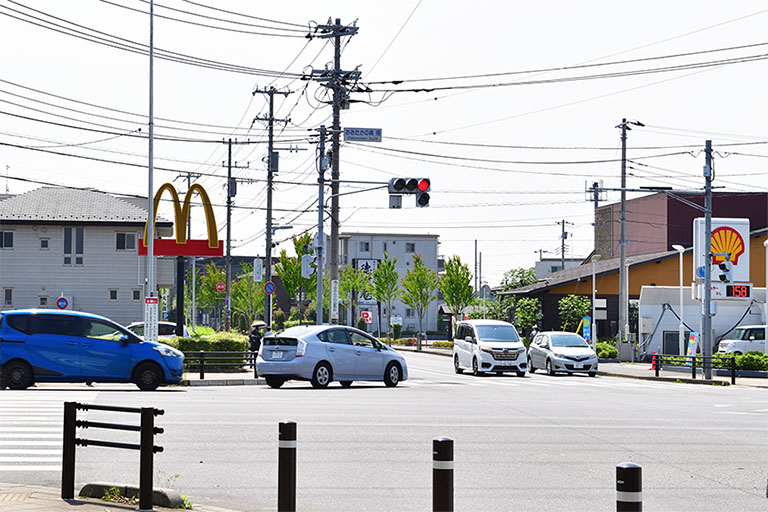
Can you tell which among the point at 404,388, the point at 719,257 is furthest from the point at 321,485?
the point at 719,257

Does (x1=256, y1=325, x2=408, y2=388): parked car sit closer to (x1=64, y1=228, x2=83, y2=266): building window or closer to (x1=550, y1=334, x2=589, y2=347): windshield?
(x1=550, y1=334, x2=589, y2=347): windshield

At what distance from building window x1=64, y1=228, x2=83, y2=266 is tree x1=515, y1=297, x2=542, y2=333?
25551 mm

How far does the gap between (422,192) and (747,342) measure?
2007 centimetres

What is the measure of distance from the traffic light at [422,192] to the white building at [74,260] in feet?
92.5

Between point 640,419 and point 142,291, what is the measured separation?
42103 mm

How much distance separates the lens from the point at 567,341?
38875 millimetres

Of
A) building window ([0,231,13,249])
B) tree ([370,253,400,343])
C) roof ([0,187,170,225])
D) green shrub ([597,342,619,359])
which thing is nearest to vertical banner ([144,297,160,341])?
roof ([0,187,170,225])

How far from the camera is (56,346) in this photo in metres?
23.4

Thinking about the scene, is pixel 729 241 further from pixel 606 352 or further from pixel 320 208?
pixel 320 208

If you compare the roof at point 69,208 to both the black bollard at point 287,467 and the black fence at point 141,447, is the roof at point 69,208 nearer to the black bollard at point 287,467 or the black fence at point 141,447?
the black fence at point 141,447

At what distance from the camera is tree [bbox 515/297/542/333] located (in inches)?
2355

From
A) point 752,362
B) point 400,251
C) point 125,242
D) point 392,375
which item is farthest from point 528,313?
point 400,251

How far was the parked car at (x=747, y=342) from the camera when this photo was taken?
143 feet

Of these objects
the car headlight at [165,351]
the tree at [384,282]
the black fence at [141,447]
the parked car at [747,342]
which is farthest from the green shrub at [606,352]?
the black fence at [141,447]
